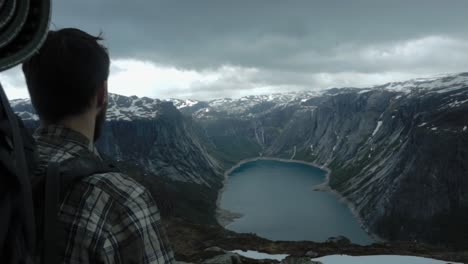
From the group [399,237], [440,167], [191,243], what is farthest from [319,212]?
[191,243]

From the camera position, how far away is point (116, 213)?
2762mm

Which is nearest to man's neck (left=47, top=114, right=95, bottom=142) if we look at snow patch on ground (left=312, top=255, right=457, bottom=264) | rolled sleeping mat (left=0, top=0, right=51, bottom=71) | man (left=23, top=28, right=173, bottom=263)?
man (left=23, top=28, right=173, bottom=263)

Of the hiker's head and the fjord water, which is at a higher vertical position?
the hiker's head

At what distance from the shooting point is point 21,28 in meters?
2.23

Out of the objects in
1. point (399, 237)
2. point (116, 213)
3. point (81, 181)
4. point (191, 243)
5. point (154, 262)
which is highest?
point (81, 181)

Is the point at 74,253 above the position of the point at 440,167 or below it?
above

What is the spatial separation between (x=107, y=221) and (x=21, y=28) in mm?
1444

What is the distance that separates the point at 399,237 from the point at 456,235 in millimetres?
21393

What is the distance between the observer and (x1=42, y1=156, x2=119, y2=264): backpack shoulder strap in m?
2.51

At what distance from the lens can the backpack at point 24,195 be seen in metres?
2.14

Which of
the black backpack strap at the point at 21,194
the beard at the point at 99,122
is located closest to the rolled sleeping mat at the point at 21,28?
the black backpack strap at the point at 21,194

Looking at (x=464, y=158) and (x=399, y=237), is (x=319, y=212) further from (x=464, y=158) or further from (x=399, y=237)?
(x=464, y=158)

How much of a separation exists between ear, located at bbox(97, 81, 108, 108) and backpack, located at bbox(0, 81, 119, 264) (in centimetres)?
85

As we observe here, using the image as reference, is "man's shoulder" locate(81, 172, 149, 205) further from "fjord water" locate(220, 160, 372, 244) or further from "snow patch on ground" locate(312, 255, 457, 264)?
"fjord water" locate(220, 160, 372, 244)
